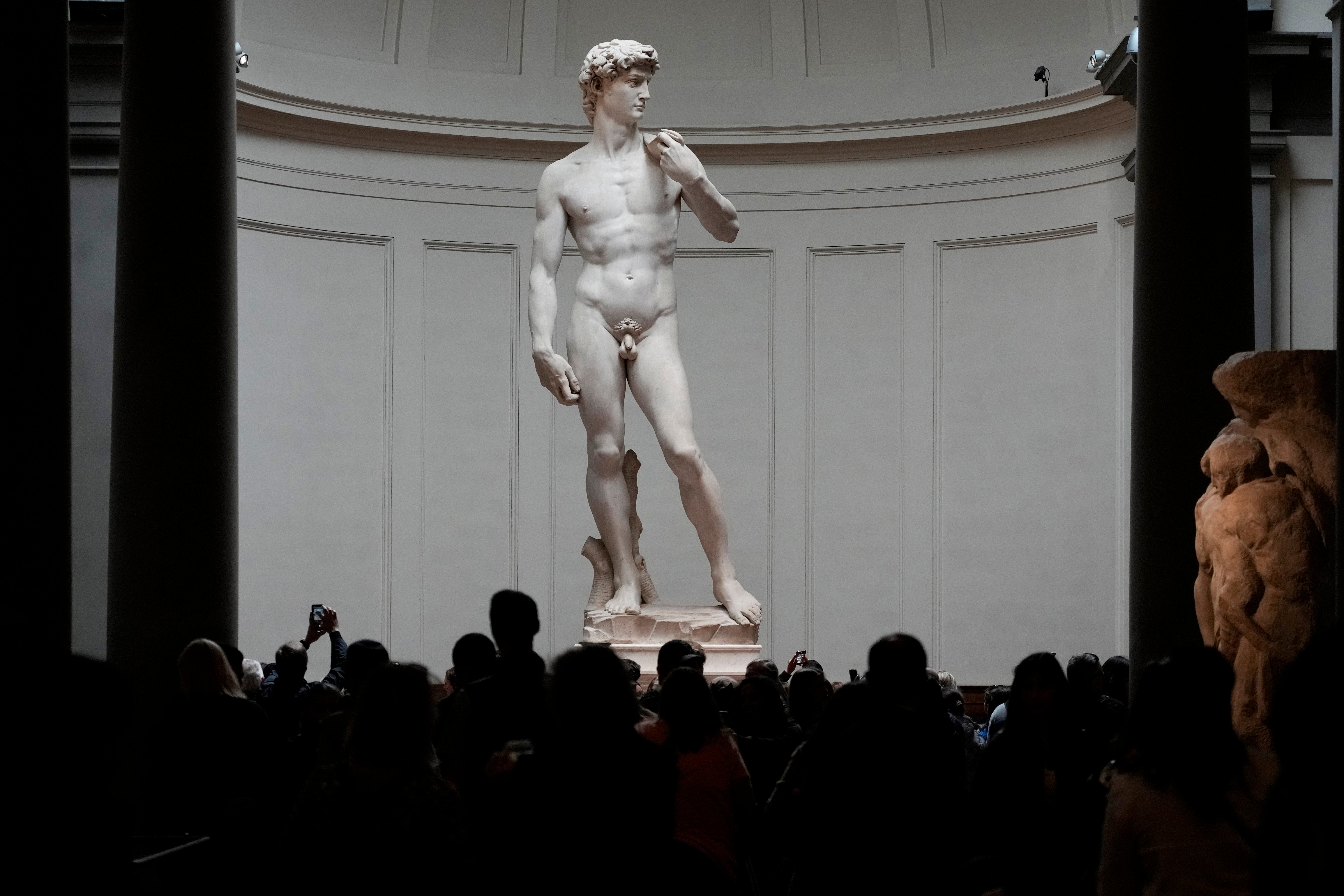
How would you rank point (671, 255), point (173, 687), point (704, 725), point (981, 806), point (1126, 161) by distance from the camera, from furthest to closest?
1. point (1126, 161)
2. point (671, 255)
3. point (173, 687)
4. point (704, 725)
5. point (981, 806)

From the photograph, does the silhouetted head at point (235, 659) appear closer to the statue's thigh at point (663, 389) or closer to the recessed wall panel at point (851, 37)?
the statue's thigh at point (663, 389)

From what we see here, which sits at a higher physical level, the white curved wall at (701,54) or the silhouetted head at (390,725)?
the white curved wall at (701,54)

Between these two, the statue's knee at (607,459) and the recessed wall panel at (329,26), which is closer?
the statue's knee at (607,459)

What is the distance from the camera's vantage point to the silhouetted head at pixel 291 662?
6039 mm

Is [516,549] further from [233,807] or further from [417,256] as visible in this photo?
[233,807]

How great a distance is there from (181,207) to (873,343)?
6441mm

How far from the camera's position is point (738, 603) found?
838 cm

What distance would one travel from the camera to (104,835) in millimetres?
2631

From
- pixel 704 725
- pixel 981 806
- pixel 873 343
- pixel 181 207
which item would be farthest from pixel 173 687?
pixel 873 343

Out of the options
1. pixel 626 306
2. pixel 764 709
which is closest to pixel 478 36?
pixel 626 306

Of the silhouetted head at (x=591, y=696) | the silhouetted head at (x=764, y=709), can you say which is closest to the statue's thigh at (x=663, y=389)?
the silhouetted head at (x=764, y=709)

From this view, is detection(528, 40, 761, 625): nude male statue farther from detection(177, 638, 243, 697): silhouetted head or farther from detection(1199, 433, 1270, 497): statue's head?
detection(177, 638, 243, 697): silhouetted head

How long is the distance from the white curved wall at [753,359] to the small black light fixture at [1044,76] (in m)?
0.18

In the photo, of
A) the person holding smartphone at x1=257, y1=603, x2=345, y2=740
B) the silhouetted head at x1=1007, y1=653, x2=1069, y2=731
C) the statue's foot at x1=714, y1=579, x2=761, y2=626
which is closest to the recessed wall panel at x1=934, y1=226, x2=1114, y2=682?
the statue's foot at x1=714, y1=579, x2=761, y2=626
